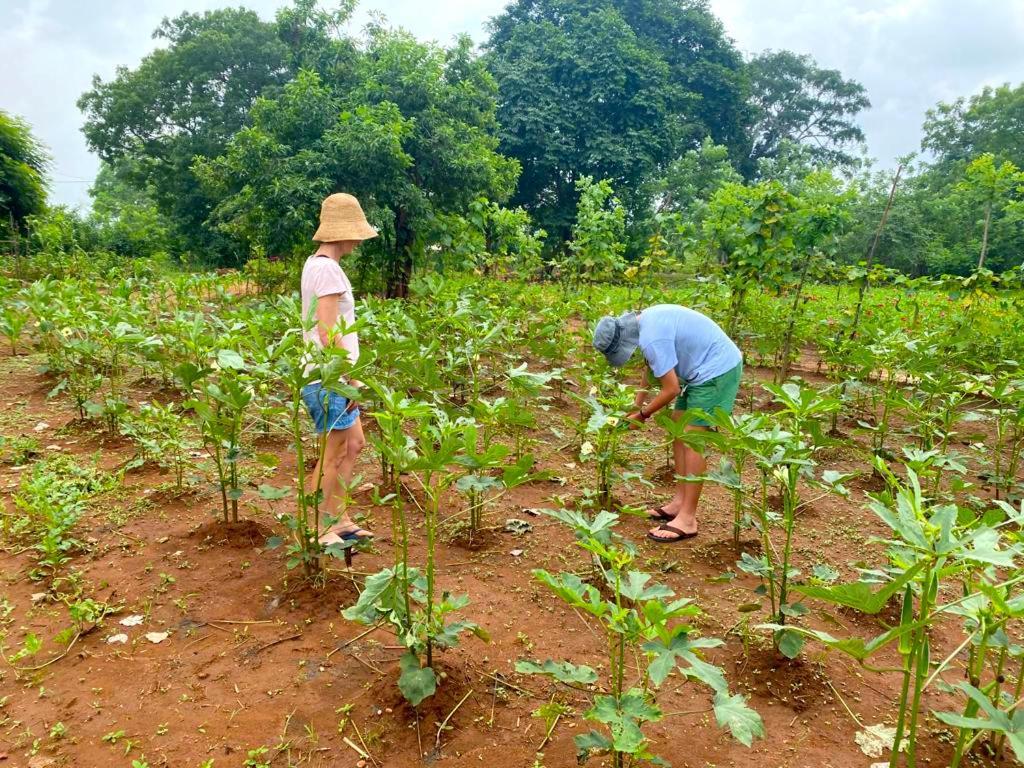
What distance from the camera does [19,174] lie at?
46.4ft

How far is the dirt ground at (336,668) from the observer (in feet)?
6.24

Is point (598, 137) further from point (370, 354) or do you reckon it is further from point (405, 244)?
point (370, 354)

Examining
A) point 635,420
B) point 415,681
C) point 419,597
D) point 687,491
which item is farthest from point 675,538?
point 415,681

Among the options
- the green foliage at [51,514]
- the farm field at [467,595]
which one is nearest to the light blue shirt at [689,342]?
the farm field at [467,595]

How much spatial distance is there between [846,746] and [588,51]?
67.1 feet

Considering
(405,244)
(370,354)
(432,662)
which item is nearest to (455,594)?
(432,662)

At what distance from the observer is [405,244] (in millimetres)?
9320

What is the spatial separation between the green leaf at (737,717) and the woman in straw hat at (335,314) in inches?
66.3

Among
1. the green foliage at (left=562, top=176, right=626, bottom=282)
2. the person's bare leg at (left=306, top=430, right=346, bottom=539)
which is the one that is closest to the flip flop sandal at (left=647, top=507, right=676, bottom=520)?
the person's bare leg at (left=306, top=430, right=346, bottom=539)

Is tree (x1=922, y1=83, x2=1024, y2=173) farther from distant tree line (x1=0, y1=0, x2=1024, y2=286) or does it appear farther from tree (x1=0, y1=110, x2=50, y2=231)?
tree (x1=0, y1=110, x2=50, y2=231)

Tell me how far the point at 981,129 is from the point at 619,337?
3054 cm

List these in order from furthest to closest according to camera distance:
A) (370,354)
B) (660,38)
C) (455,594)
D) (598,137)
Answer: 1. (660,38)
2. (598,137)
3. (455,594)
4. (370,354)

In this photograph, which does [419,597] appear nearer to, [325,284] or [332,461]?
[332,461]

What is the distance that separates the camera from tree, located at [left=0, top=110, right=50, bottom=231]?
13.9 m
